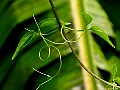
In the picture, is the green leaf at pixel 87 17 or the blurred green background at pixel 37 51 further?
the blurred green background at pixel 37 51

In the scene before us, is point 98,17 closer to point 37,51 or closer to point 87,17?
point 37,51

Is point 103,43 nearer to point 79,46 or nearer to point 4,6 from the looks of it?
point 79,46

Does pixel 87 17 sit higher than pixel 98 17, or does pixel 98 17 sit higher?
pixel 87 17

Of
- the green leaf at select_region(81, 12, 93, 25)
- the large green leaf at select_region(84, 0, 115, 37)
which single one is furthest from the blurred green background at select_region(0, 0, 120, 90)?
the green leaf at select_region(81, 12, 93, 25)

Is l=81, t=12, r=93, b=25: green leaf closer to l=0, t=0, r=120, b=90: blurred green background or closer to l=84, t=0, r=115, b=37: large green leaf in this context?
l=0, t=0, r=120, b=90: blurred green background

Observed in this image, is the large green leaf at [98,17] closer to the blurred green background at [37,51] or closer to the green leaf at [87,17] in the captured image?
the blurred green background at [37,51]

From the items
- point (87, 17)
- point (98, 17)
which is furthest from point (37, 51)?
point (87, 17)

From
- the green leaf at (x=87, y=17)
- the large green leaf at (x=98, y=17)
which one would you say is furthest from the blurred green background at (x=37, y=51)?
the green leaf at (x=87, y=17)

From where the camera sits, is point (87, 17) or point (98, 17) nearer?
point (87, 17)

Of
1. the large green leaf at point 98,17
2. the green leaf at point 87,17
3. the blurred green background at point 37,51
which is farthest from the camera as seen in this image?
the large green leaf at point 98,17
